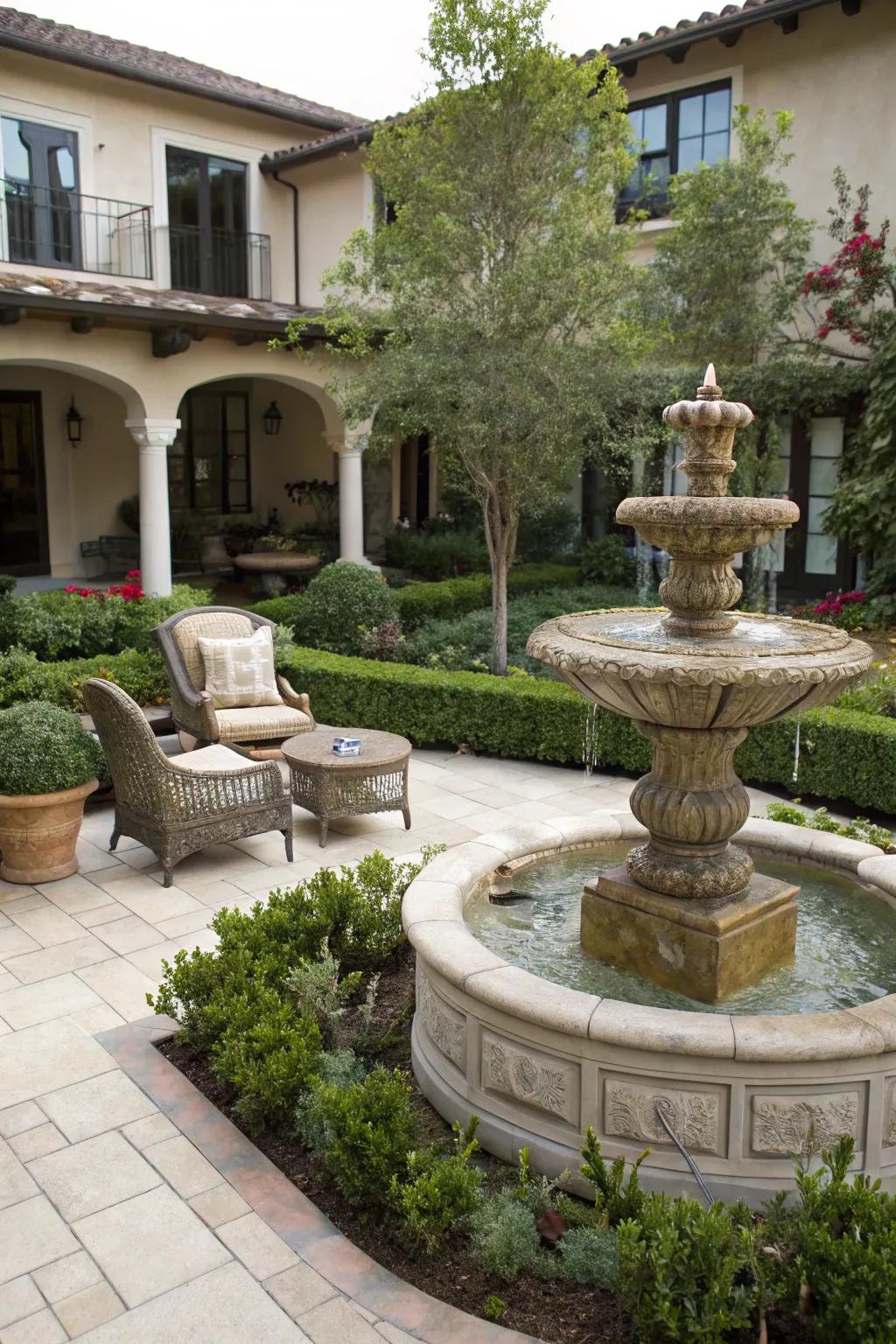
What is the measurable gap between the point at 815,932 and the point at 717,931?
0.93 m

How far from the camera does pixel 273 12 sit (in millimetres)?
20594

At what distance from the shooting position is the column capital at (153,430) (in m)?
14.2

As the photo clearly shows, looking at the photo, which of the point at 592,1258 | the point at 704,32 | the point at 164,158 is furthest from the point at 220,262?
the point at 592,1258

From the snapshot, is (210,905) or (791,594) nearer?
(210,905)

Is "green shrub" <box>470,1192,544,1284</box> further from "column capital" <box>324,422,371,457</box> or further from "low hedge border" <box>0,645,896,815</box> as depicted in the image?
"column capital" <box>324,422,371,457</box>

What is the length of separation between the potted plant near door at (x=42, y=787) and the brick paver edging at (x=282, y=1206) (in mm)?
1949

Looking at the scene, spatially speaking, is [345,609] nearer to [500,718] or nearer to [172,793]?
[500,718]

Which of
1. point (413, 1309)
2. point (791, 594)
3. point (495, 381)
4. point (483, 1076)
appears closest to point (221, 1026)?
point (483, 1076)

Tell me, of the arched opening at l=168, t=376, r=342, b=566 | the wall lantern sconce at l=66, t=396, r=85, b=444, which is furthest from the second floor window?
the wall lantern sconce at l=66, t=396, r=85, b=444

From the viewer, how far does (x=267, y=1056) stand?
4.37m

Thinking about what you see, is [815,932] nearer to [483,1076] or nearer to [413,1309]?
[483,1076]

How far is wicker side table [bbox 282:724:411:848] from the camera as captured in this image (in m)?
7.63

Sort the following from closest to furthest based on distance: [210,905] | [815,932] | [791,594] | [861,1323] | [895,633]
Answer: [861,1323] < [815,932] < [210,905] < [895,633] < [791,594]

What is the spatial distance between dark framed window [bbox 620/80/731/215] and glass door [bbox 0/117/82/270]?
24.8 ft
